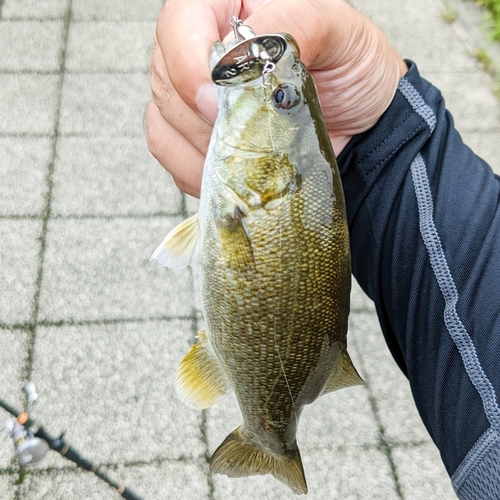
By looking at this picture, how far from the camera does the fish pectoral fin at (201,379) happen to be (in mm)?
1696

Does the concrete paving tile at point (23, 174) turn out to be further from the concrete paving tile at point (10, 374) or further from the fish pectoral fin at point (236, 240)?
the fish pectoral fin at point (236, 240)

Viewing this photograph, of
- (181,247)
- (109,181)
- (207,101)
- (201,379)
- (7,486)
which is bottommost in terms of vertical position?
(7,486)

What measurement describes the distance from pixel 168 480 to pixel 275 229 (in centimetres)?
160

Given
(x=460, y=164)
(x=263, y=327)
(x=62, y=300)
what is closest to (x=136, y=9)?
(x=62, y=300)

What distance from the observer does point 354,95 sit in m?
1.89

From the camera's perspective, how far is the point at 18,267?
3.00 meters

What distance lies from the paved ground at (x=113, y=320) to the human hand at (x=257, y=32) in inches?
47.2

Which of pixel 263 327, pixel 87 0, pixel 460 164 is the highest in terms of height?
pixel 460 164

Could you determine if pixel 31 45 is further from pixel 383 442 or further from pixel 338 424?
pixel 383 442

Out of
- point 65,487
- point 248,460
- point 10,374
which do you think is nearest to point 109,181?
point 10,374

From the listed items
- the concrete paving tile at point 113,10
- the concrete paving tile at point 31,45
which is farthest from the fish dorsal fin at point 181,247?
the concrete paving tile at point 113,10

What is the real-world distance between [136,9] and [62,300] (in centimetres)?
273

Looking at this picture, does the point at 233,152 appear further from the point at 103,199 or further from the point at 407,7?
the point at 407,7

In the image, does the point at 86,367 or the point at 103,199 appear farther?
the point at 103,199
